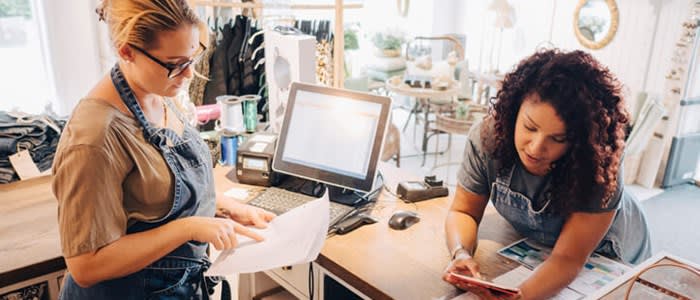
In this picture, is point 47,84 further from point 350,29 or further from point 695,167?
point 695,167

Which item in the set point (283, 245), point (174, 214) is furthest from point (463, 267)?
point (174, 214)

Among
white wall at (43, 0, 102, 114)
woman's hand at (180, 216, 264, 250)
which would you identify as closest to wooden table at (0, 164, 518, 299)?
woman's hand at (180, 216, 264, 250)

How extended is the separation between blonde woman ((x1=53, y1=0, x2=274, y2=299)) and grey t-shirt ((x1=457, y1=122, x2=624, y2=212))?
0.70 m

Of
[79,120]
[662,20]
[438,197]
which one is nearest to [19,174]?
[79,120]

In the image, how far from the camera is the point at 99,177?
0.95 meters

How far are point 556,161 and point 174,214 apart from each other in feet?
3.09

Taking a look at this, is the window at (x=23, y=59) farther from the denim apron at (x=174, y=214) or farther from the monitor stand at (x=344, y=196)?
the denim apron at (x=174, y=214)

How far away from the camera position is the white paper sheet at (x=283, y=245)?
47.1 inches

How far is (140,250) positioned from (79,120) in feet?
0.92

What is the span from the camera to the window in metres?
3.52

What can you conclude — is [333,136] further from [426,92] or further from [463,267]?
[426,92]

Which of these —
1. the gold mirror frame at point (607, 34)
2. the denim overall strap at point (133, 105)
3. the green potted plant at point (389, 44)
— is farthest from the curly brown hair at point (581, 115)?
the green potted plant at point (389, 44)

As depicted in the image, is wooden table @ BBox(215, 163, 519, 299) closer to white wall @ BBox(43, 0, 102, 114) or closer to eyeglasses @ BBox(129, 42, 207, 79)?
eyeglasses @ BBox(129, 42, 207, 79)

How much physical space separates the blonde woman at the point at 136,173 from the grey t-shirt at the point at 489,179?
2.28 ft
